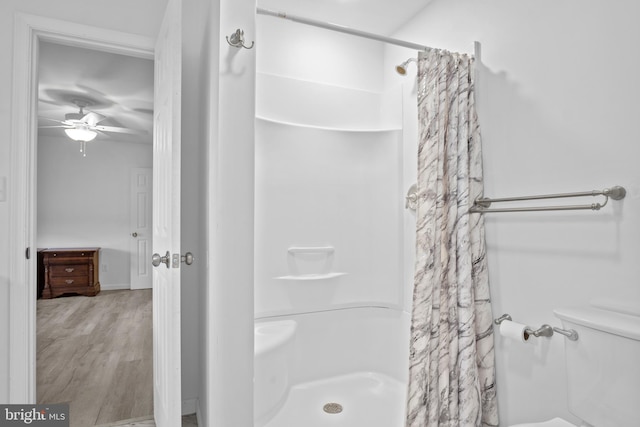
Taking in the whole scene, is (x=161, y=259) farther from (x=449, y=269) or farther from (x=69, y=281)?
(x=69, y=281)

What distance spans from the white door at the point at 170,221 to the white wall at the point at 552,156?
4.87 feet

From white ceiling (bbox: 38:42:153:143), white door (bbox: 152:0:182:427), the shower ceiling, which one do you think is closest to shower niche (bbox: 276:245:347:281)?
white door (bbox: 152:0:182:427)

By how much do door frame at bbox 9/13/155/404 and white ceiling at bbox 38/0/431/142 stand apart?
1.24 meters

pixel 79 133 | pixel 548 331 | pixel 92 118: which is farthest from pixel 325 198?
pixel 92 118

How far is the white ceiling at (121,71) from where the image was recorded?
2.36 m

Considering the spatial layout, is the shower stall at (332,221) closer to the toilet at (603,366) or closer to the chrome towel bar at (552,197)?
the chrome towel bar at (552,197)

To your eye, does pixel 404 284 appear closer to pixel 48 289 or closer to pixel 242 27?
pixel 242 27

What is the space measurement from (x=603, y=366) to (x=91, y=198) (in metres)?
6.69

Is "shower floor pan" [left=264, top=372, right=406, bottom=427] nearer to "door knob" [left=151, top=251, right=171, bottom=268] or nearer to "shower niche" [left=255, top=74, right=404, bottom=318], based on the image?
"shower niche" [left=255, top=74, right=404, bottom=318]

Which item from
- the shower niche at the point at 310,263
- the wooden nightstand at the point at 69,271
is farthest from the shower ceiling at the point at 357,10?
the wooden nightstand at the point at 69,271

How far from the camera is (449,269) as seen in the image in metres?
1.73

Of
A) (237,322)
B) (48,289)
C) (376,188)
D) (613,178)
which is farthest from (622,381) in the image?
(48,289)

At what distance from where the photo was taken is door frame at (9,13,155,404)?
1820mm

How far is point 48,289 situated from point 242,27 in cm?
563
